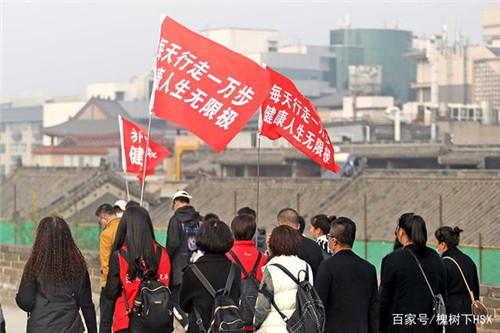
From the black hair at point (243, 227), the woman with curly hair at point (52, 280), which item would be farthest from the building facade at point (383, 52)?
the woman with curly hair at point (52, 280)

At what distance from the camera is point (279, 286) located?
7.79 meters

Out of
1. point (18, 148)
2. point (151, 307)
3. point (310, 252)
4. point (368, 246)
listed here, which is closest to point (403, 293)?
point (310, 252)

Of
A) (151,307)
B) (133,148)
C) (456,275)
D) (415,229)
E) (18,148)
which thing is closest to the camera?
(151,307)

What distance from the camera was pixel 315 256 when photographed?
30.5ft

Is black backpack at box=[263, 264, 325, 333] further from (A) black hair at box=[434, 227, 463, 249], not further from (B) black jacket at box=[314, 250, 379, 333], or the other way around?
(A) black hair at box=[434, 227, 463, 249]

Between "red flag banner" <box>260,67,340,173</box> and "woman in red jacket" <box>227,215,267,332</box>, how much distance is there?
3.56 m

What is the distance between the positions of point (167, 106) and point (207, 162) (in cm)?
6553

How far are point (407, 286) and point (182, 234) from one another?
2.73m

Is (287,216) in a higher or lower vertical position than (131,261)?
higher

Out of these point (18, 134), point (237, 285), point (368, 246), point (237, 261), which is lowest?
point (368, 246)

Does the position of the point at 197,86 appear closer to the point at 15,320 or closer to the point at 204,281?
the point at 204,281

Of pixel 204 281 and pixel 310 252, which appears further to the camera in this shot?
pixel 310 252

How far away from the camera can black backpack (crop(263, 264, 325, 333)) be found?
7.68 metres

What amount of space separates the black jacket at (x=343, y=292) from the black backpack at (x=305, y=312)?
0.30 metres
